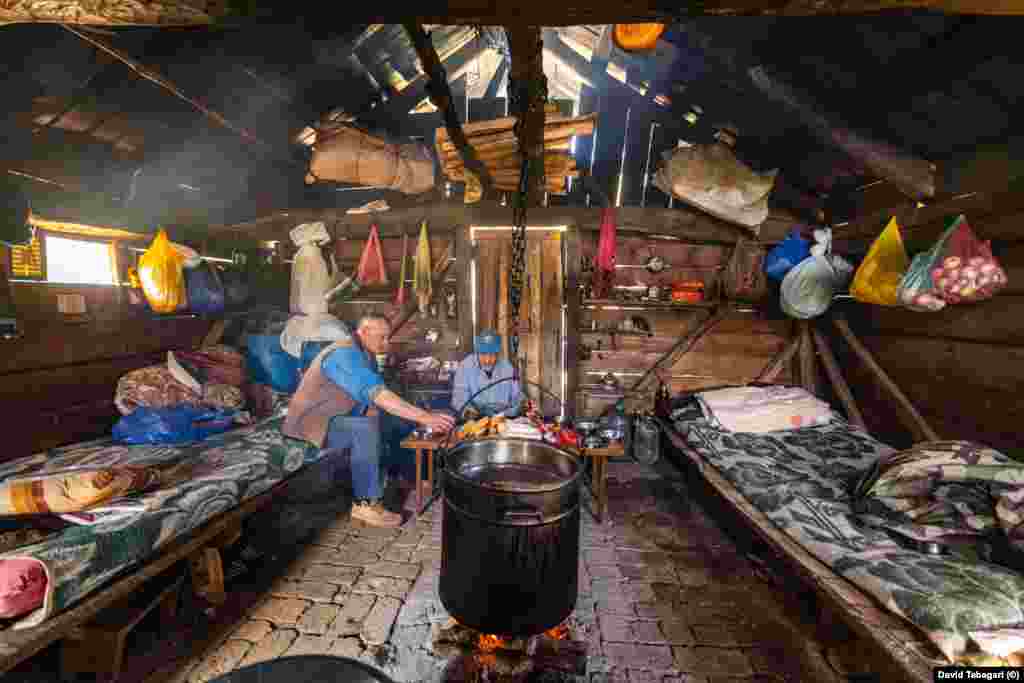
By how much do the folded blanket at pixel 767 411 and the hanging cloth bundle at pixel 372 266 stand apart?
5254 millimetres

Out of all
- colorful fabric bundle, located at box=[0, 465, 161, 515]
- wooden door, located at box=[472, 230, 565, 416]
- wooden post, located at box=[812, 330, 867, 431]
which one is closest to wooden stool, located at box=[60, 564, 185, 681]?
colorful fabric bundle, located at box=[0, 465, 161, 515]

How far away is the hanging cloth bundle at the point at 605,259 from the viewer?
623 centimetres

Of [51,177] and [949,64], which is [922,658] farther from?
[51,177]

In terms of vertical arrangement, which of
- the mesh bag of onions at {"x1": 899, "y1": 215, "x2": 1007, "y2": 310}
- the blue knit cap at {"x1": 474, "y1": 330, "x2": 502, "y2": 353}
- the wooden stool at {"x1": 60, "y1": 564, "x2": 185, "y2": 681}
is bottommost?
the wooden stool at {"x1": 60, "y1": 564, "x2": 185, "y2": 681}

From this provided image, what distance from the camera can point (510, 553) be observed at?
239cm

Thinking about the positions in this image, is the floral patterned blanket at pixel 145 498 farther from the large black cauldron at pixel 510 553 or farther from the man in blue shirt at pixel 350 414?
the large black cauldron at pixel 510 553

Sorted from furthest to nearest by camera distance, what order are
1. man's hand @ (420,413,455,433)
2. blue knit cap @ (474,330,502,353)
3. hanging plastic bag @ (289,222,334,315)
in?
hanging plastic bag @ (289,222,334,315)
blue knit cap @ (474,330,502,353)
man's hand @ (420,413,455,433)

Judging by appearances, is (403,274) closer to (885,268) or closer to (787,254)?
(787,254)

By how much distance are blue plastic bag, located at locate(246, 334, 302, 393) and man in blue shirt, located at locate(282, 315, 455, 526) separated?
151 cm

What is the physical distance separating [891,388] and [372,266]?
7237mm

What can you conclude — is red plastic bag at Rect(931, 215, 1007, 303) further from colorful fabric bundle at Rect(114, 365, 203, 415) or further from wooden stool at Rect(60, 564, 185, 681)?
colorful fabric bundle at Rect(114, 365, 203, 415)

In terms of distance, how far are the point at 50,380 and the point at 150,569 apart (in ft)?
9.56

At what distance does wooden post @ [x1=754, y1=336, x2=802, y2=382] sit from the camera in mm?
6578

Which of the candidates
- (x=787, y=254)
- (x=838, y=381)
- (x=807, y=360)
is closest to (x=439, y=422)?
(x=787, y=254)
